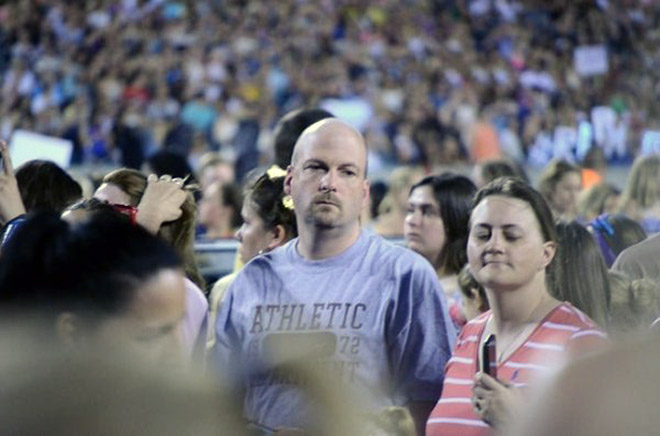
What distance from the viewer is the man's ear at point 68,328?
1.86 m

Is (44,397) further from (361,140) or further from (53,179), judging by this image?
(53,179)

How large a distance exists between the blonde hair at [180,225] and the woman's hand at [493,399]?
1.59 m

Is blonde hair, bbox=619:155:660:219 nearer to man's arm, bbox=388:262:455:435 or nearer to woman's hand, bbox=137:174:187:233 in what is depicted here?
woman's hand, bbox=137:174:187:233

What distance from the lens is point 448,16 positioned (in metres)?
21.0

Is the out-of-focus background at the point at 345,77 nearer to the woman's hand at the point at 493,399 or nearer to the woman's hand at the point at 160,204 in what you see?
the woman's hand at the point at 160,204

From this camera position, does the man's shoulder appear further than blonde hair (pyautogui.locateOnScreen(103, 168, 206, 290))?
No

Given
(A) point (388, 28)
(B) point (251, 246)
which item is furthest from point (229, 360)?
(A) point (388, 28)

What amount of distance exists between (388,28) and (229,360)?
1657cm

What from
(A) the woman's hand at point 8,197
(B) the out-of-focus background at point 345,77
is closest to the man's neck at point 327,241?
(A) the woman's hand at point 8,197

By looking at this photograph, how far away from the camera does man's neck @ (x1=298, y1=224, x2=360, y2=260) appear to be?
4.09 m

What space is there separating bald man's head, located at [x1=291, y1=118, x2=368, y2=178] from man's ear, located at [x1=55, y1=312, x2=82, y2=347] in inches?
91.3

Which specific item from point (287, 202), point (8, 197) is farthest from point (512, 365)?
point (8, 197)

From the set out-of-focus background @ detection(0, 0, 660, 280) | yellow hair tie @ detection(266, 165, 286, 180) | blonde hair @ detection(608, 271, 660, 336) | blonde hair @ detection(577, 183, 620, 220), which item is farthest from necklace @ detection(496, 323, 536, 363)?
out-of-focus background @ detection(0, 0, 660, 280)

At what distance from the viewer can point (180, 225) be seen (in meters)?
4.83
